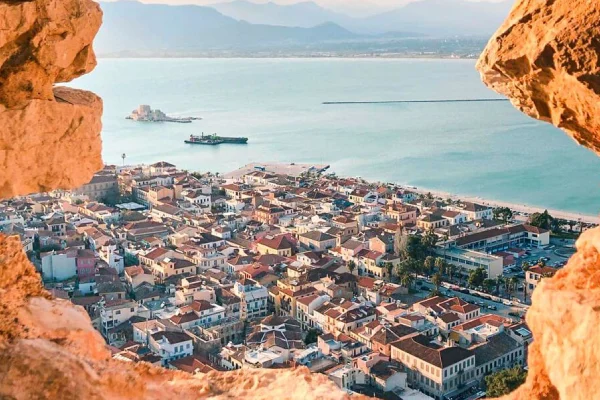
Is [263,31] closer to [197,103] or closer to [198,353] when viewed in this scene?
[197,103]

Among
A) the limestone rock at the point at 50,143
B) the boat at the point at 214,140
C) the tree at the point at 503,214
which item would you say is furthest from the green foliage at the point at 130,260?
the boat at the point at 214,140

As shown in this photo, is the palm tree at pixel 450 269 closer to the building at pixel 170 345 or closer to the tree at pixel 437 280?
the tree at pixel 437 280

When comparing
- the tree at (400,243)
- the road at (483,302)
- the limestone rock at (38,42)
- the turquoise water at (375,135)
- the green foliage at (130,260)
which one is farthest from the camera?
the turquoise water at (375,135)

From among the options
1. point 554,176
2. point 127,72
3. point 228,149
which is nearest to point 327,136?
point 228,149

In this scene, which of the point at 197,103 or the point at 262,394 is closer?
the point at 262,394

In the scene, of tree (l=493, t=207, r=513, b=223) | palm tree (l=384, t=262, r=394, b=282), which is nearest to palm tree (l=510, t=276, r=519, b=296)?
palm tree (l=384, t=262, r=394, b=282)

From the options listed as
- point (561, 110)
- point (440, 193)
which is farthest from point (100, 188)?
point (561, 110)
